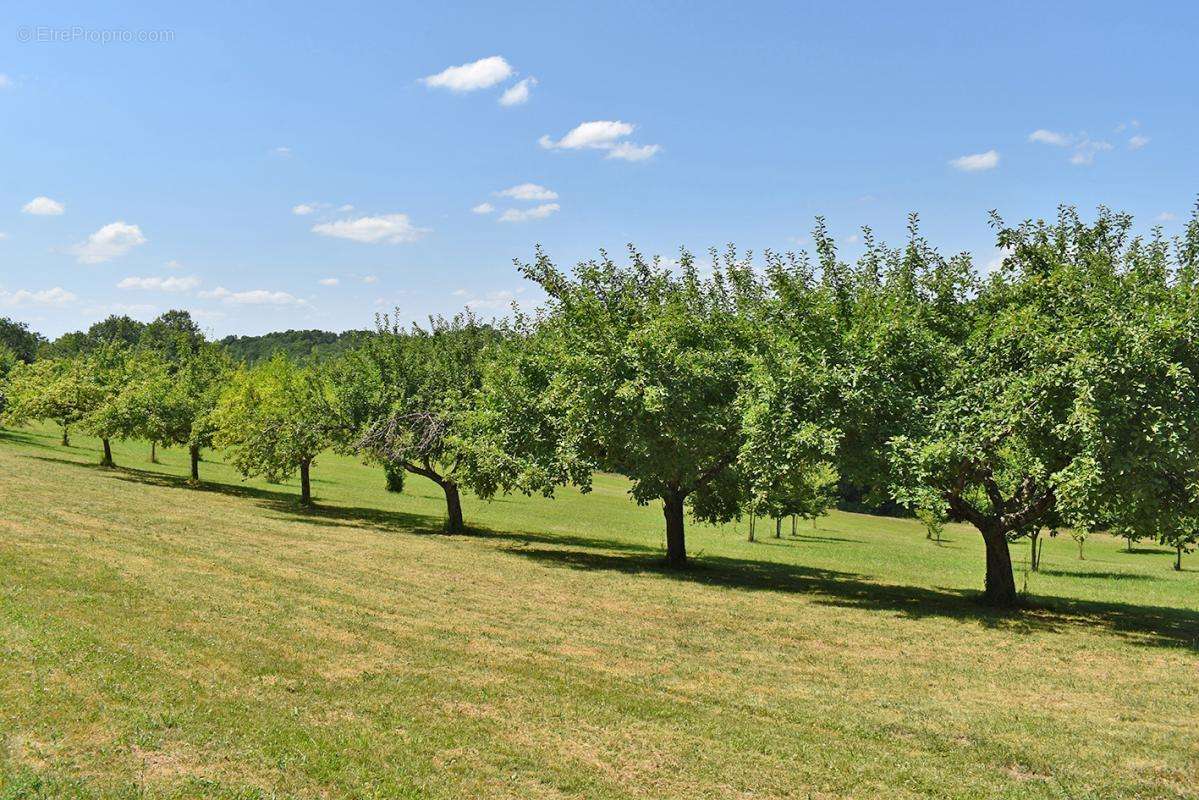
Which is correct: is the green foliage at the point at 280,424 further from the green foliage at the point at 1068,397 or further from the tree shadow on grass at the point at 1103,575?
the tree shadow on grass at the point at 1103,575

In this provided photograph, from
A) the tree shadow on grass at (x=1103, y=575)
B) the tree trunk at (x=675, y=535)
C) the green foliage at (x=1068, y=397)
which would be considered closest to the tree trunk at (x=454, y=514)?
the tree trunk at (x=675, y=535)

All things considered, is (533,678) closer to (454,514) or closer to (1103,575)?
(454,514)

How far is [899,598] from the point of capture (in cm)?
2578

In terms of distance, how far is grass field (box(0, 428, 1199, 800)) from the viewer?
9531mm

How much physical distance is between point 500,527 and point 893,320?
87.3ft

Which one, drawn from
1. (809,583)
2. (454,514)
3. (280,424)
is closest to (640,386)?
(809,583)

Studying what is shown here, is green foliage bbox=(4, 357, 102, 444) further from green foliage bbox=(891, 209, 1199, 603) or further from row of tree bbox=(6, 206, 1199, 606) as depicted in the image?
green foliage bbox=(891, 209, 1199, 603)

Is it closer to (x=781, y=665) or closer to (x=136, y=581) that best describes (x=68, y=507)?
(x=136, y=581)

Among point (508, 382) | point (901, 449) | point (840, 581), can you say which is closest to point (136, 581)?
point (508, 382)

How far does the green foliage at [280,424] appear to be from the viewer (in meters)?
37.8

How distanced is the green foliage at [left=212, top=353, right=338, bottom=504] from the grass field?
8725 mm

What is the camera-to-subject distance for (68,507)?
28.9 meters

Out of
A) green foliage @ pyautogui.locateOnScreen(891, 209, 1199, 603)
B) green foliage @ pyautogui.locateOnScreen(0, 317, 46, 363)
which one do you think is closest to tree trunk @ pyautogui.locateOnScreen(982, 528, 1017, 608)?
green foliage @ pyautogui.locateOnScreen(891, 209, 1199, 603)

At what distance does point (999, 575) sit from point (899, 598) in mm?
3126
